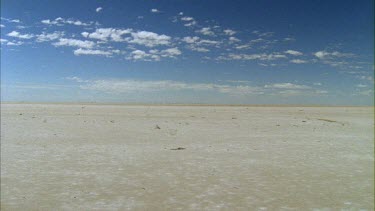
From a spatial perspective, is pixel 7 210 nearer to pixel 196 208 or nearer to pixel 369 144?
pixel 196 208

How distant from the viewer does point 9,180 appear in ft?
29.3

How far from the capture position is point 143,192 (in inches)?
311

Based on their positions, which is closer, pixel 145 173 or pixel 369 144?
pixel 145 173

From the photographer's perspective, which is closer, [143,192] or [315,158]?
[143,192]

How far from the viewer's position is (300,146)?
49.6 feet

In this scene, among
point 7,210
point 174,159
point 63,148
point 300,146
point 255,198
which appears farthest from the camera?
point 300,146

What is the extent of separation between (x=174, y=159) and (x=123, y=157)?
1702 mm

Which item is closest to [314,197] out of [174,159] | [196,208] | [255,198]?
[255,198]

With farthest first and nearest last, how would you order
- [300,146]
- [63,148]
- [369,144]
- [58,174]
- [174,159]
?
[369,144] < [300,146] < [63,148] < [174,159] < [58,174]

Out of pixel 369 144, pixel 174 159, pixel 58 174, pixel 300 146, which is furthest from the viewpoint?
pixel 369 144

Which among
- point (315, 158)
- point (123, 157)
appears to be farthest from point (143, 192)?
point (315, 158)

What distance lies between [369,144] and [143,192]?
12.1 metres

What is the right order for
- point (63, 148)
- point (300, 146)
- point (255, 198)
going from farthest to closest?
point (300, 146) < point (63, 148) < point (255, 198)

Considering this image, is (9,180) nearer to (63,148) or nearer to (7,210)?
(7,210)
